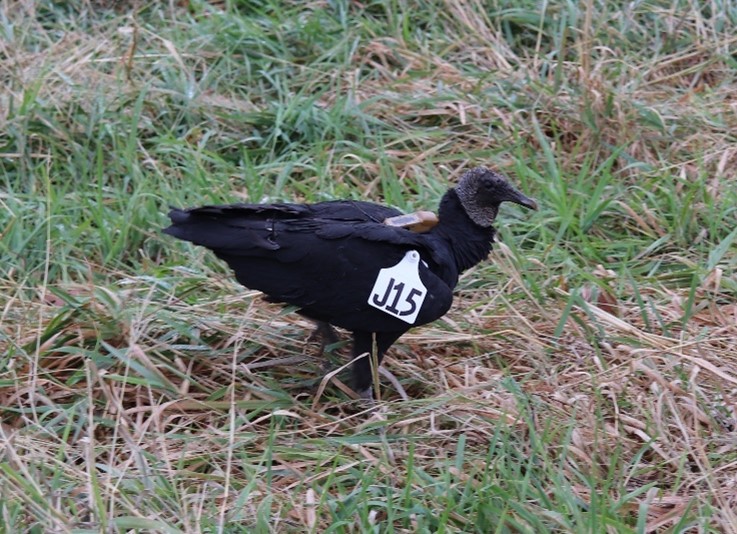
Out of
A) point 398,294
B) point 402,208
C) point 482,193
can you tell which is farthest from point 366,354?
point 402,208

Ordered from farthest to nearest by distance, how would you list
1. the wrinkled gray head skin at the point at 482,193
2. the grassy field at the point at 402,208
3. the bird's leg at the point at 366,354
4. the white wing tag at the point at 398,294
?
the wrinkled gray head skin at the point at 482,193
the bird's leg at the point at 366,354
the white wing tag at the point at 398,294
the grassy field at the point at 402,208

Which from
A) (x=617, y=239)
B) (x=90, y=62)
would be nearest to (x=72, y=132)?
(x=90, y=62)

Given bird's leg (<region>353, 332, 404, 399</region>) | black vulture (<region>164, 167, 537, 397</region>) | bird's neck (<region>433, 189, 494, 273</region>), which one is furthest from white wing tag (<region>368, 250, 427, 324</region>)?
bird's neck (<region>433, 189, 494, 273</region>)

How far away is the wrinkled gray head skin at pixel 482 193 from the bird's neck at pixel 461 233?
2 cm

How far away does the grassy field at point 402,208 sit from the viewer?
2.84m

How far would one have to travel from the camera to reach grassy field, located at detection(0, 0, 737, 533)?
2836 millimetres

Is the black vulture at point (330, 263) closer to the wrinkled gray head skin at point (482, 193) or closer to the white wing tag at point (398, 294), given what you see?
the white wing tag at point (398, 294)

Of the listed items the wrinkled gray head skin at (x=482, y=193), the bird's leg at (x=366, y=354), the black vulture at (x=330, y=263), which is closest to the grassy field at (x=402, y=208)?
the bird's leg at (x=366, y=354)

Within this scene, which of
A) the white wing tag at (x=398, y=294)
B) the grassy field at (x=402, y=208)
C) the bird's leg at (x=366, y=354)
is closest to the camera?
the grassy field at (x=402, y=208)

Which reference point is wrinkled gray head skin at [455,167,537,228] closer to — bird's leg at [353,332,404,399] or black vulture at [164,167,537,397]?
black vulture at [164,167,537,397]

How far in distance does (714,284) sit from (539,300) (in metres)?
0.62

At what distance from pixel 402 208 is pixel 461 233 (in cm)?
94

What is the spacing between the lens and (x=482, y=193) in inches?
134

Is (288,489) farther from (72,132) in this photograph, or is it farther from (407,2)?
(407,2)
